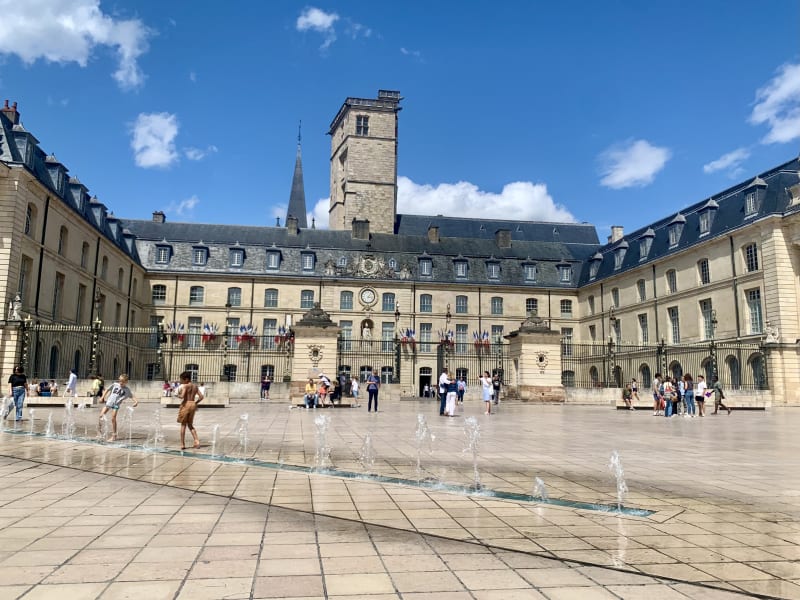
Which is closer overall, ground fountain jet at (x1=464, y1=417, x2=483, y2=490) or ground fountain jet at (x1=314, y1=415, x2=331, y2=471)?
ground fountain jet at (x1=464, y1=417, x2=483, y2=490)

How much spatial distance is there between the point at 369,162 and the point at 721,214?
1275 inches

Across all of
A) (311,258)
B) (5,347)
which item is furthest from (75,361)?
(311,258)

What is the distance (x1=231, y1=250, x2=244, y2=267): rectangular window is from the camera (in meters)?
49.3

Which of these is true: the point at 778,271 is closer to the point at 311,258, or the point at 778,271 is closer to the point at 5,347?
the point at 311,258

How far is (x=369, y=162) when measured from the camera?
59.3 meters

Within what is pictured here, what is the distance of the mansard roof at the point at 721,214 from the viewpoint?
33062mm

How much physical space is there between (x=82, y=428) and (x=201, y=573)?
11.8m

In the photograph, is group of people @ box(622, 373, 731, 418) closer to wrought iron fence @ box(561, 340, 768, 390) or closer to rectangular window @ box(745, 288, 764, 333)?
wrought iron fence @ box(561, 340, 768, 390)

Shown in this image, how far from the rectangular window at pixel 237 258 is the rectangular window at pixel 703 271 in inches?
1308

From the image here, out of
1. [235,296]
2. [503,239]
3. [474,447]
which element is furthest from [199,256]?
[474,447]

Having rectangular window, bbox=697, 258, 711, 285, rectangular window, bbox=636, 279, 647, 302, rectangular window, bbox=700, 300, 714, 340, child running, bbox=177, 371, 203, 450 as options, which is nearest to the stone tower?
rectangular window, bbox=636, 279, 647, 302

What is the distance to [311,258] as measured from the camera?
164 feet

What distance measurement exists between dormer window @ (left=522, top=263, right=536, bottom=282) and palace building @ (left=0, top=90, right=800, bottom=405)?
12 cm

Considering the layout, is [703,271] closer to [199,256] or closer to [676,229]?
[676,229]
